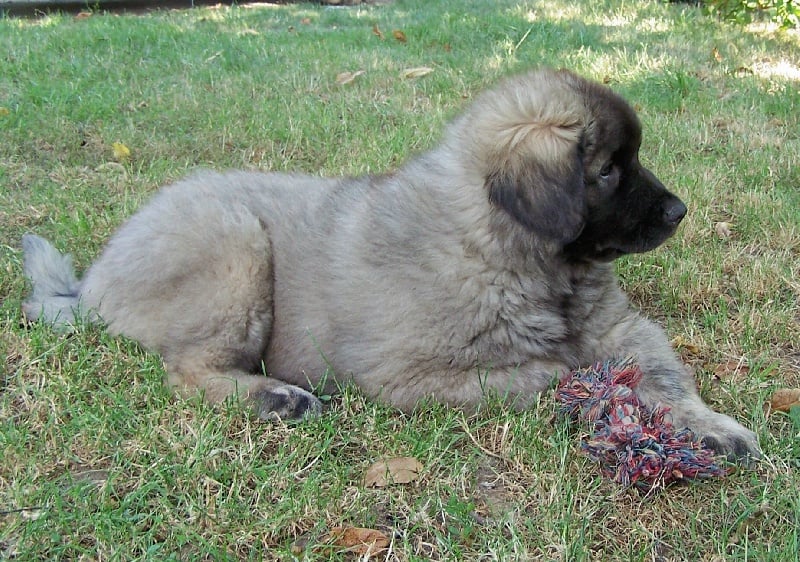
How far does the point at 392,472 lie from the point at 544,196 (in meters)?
0.90

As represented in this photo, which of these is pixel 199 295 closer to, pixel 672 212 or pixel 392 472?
pixel 392 472

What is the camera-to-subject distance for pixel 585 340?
254 cm

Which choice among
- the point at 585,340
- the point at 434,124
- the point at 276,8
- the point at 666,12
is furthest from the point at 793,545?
the point at 276,8

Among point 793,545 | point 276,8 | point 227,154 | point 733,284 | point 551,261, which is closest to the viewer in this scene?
point 793,545

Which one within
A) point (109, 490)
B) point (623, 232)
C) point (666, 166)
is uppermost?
point (623, 232)

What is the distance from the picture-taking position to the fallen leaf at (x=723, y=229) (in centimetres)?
352

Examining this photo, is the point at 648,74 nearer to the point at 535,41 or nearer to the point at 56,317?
the point at 535,41

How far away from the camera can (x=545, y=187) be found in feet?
7.30

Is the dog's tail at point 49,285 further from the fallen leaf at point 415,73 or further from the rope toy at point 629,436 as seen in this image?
the fallen leaf at point 415,73

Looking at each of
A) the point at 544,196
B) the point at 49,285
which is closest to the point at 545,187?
the point at 544,196

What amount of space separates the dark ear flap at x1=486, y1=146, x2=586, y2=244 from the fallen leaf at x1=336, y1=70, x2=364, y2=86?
140 inches

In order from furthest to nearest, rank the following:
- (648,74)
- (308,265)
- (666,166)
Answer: (648,74) → (666,166) → (308,265)

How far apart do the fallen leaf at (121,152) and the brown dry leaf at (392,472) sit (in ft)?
9.63

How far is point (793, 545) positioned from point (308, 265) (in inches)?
65.1
